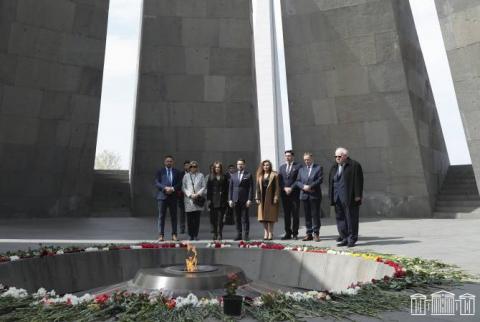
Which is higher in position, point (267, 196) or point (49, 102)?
point (49, 102)

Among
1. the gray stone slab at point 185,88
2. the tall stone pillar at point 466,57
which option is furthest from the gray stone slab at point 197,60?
the tall stone pillar at point 466,57

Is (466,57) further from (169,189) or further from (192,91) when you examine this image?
(169,189)

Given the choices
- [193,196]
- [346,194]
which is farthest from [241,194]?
[346,194]

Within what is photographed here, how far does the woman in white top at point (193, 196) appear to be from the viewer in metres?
→ 9.85

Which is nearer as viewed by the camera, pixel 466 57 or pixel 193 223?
pixel 193 223

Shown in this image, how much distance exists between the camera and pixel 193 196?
9844mm

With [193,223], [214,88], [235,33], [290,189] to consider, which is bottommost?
[193,223]

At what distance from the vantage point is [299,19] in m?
17.2

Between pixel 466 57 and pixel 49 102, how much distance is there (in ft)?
39.8

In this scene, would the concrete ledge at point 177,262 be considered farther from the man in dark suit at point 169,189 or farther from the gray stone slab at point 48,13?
the gray stone slab at point 48,13

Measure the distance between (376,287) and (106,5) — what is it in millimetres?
14340

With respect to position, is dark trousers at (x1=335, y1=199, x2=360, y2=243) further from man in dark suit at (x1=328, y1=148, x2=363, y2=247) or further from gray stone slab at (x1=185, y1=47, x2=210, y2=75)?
gray stone slab at (x1=185, y1=47, x2=210, y2=75)

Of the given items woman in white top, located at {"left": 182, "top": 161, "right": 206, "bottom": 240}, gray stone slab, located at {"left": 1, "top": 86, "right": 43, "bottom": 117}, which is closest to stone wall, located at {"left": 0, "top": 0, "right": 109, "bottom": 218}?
gray stone slab, located at {"left": 1, "top": 86, "right": 43, "bottom": 117}

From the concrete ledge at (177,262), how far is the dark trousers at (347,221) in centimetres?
137
